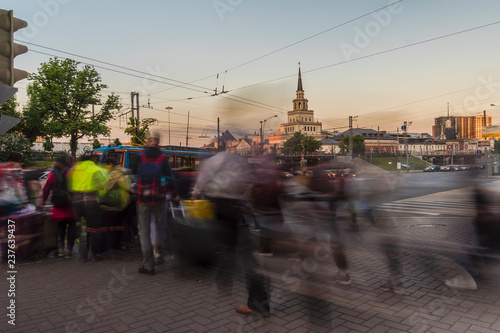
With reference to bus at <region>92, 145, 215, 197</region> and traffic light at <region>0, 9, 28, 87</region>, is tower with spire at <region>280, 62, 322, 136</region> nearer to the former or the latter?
bus at <region>92, 145, 215, 197</region>

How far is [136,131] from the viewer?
111 ft

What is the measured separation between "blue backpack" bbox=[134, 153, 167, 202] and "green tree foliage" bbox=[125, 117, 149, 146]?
2801 cm

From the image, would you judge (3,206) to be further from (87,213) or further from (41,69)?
(41,69)

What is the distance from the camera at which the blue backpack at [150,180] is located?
5879mm

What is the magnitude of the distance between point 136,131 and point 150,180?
97.1 ft

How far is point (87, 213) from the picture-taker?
688 centimetres

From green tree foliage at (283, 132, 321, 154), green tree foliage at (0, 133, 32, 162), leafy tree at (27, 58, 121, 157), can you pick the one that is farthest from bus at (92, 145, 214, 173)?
green tree foliage at (283, 132, 321, 154)

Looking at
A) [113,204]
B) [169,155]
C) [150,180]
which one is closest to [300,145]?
[169,155]

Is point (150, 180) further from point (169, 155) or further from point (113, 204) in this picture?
point (169, 155)

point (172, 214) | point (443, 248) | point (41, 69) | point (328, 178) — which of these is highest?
point (41, 69)

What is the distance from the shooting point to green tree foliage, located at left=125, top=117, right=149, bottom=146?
3356cm

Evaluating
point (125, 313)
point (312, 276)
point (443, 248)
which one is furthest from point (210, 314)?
point (443, 248)

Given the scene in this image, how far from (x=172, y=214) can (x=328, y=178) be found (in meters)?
2.89

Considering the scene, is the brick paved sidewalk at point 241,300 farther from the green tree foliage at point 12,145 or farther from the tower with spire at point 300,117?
the tower with spire at point 300,117
